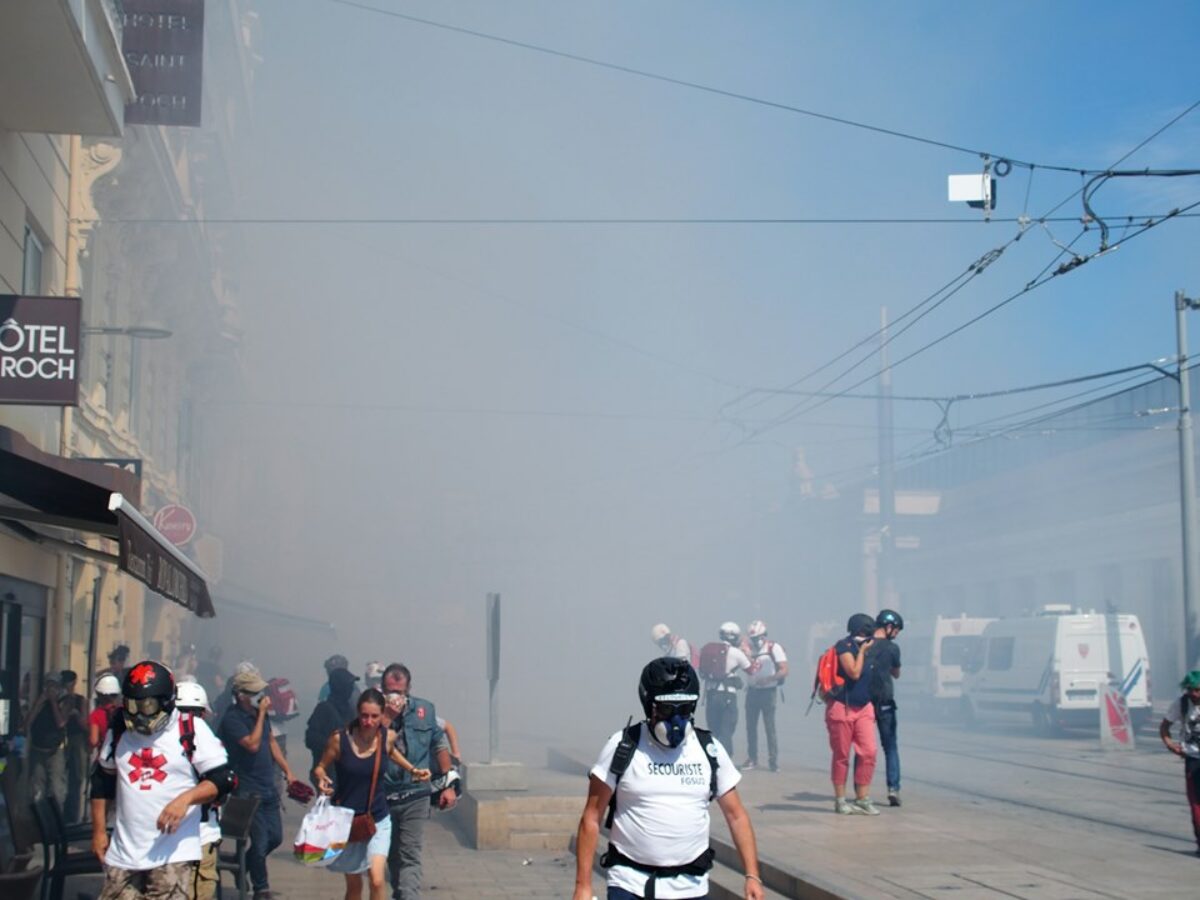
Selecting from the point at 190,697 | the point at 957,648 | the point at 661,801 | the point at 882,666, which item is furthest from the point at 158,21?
the point at 957,648

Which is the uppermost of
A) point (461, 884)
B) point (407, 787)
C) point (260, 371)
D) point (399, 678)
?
point (260, 371)

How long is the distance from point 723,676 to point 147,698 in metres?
11.2

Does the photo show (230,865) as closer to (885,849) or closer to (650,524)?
(885,849)

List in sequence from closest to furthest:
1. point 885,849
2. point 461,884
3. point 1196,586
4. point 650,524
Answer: point 885,849, point 461,884, point 1196,586, point 650,524

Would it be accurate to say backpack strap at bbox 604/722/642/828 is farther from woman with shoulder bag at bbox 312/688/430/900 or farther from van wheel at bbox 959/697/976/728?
van wheel at bbox 959/697/976/728

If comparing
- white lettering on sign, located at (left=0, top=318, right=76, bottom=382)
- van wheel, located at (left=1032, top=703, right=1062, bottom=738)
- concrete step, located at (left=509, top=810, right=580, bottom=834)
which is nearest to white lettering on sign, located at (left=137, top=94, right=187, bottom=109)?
white lettering on sign, located at (left=0, top=318, right=76, bottom=382)

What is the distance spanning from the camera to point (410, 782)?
812 centimetres

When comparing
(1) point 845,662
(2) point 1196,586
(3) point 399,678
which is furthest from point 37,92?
(2) point 1196,586

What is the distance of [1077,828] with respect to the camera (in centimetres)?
1159

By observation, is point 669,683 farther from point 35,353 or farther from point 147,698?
point 35,353

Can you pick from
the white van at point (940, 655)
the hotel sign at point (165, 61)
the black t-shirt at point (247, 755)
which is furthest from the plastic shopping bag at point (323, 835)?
the white van at point (940, 655)

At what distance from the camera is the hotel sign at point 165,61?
51.6ft

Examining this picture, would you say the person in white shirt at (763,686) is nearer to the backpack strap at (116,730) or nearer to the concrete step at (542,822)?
the concrete step at (542,822)

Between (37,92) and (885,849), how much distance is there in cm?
806
